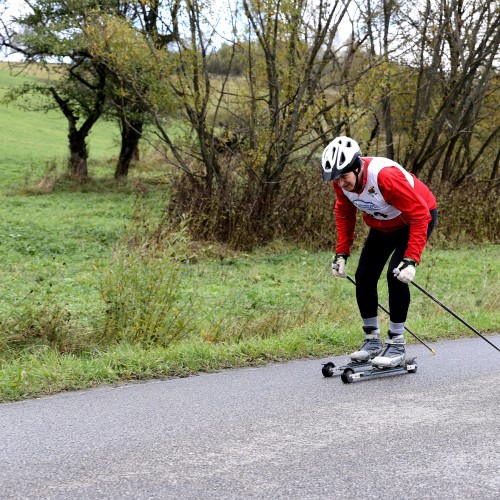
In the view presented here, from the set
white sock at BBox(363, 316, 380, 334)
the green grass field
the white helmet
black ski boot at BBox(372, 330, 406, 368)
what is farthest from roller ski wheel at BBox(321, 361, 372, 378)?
the white helmet

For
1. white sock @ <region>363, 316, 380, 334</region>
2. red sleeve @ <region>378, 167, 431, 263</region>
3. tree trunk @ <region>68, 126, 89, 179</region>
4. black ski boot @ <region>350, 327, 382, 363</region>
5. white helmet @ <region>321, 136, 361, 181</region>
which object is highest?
white helmet @ <region>321, 136, 361, 181</region>

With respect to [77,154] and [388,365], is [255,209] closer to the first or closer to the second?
[388,365]

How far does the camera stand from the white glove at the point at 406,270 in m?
5.59

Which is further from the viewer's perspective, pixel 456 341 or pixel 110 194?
pixel 110 194

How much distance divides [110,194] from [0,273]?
55.7 feet

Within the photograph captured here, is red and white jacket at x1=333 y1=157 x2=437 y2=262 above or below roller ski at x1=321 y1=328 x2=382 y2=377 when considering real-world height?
above

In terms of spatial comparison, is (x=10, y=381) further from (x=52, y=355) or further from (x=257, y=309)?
(x=257, y=309)

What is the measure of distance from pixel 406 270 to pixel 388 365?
36.0 inches

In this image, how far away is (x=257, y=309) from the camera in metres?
9.84

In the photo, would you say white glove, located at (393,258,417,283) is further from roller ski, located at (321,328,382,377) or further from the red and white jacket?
roller ski, located at (321,328,382,377)

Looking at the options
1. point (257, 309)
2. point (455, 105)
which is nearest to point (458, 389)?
point (257, 309)

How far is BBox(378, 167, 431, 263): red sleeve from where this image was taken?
5.71 meters

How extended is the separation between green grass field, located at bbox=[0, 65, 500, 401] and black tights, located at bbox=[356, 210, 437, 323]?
3.67 ft

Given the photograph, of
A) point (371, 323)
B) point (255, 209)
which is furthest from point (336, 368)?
point (255, 209)
